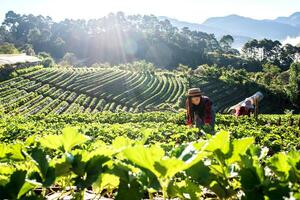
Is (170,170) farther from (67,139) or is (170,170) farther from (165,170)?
(67,139)

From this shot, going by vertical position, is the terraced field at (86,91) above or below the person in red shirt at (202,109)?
below

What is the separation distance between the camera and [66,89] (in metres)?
58.1

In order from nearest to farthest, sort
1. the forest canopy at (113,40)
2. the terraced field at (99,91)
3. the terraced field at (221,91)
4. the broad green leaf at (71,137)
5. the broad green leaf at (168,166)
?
the broad green leaf at (168,166), the broad green leaf at (71,137), the terraced field at (99,91), the terraced field at (221,91), the forest canopy at (113,40)

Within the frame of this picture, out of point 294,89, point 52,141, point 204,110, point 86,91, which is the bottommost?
point 294,89

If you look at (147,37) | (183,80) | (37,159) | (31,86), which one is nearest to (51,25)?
(147,37)

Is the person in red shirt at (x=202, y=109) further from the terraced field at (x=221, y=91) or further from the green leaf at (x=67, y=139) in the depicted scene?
the terraced field at (x=221, y=91)

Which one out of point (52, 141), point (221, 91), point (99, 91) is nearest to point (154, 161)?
point (52, 141)

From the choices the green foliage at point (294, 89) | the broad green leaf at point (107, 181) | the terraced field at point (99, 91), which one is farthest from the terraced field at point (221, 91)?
the broad green leaf at point (107, 181)

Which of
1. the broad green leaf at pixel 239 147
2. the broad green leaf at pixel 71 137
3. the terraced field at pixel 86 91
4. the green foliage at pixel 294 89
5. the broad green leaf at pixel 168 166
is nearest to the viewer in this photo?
the broad green leaf at pixel 168 166

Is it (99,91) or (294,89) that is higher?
(99,91)

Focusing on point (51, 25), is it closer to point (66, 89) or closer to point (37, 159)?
point (66, 89)

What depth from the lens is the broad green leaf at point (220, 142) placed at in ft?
3.13

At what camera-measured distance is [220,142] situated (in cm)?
96

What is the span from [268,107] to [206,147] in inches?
2579
